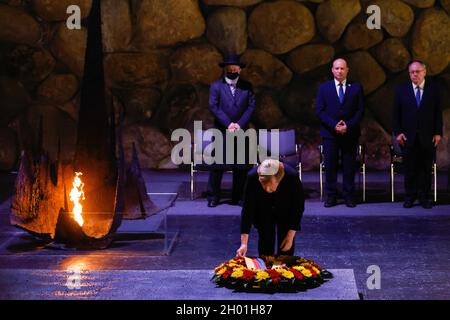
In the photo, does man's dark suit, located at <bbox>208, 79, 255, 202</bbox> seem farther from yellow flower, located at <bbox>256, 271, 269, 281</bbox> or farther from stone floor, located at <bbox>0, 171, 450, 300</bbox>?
yellow flower, located at <bbox>256, 271, 269, 281</bbox>

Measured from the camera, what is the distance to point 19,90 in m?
13.8

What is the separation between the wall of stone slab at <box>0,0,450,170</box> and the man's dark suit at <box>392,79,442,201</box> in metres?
2.35

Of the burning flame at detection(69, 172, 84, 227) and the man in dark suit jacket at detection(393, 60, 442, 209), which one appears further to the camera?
the man in dark suit jacket at detection(393, 60, 442, 209)

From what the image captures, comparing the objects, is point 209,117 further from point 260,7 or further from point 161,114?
point 260,7

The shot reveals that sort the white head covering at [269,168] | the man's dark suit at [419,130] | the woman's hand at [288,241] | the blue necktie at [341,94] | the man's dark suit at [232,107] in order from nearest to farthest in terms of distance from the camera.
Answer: the white head covering at [269,168] < the woman's hand at [288,241] < the man's dark suit at [419,130] < the blue necktie at [341,94] < the man's dark suit at [232,107]

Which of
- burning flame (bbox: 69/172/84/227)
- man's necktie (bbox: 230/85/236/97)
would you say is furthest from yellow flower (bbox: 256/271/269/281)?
man's necktie (bbox: 230/85/236/97)

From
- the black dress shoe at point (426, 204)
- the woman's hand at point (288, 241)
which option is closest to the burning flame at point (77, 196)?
the woman's hand at point (288, 241)

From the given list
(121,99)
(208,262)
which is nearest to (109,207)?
(208,262)

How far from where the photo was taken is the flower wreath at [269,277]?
727 centimetres

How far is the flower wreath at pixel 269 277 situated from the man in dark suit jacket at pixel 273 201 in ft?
0.78

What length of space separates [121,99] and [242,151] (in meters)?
2.88

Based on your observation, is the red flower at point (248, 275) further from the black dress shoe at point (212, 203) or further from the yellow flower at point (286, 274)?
the black dress shoe at point (212, 203)

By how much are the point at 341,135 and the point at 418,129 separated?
2.65 ft

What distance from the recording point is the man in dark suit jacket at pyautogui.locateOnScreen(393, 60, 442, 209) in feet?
36.9
